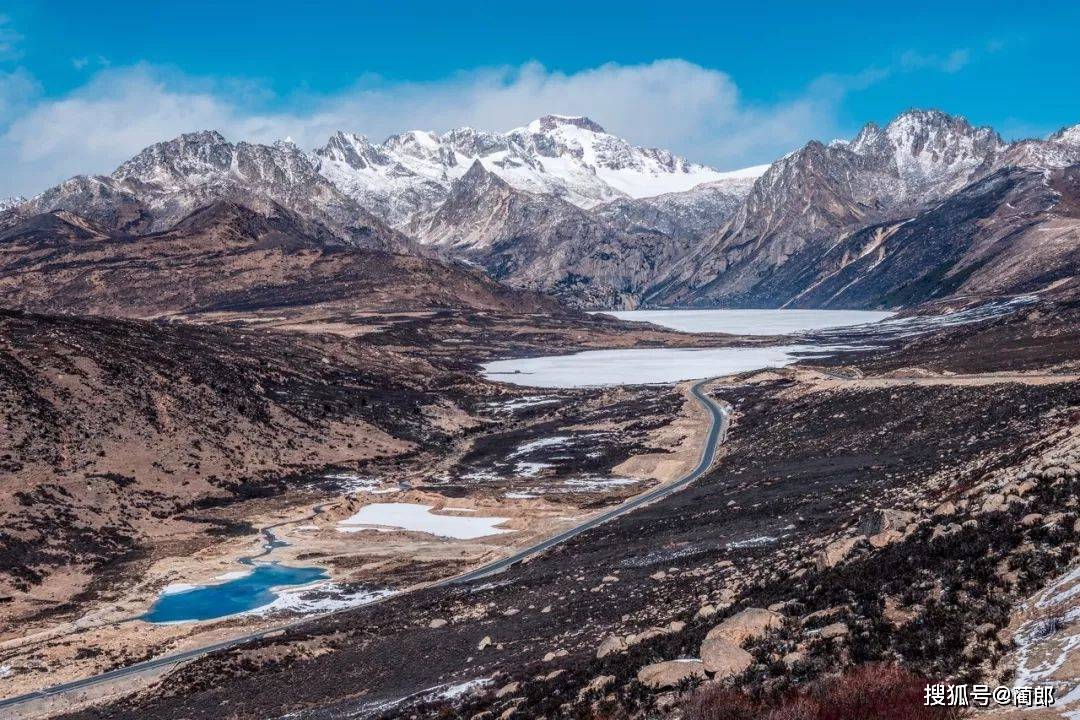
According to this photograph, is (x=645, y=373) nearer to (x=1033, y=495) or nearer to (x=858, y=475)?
(x=858, y=475)

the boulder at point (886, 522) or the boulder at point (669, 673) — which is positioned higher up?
the boulder at point (886, 522)

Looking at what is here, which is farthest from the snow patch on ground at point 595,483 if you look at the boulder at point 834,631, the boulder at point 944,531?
the boulder at point 834,631

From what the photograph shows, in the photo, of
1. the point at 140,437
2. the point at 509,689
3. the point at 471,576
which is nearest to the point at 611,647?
the point at 509,689

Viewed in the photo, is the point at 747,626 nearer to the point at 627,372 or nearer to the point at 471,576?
the point at 471,576

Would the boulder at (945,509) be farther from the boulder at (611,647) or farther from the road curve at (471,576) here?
the road curve at (471,576)

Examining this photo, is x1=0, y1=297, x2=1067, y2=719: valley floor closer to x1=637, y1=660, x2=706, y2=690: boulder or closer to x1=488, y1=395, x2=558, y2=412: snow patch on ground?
x1=637, y1=660, x2=706, y2=690: boulder

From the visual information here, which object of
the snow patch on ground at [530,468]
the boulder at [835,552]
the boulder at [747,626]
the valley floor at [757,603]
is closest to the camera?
the valley floor at [757,603]

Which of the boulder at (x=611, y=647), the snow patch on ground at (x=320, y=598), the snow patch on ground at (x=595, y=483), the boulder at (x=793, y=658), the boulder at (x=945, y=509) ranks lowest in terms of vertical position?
the snow patch on ground at (x=595, y=483)

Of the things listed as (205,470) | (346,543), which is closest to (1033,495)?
(346,543)
